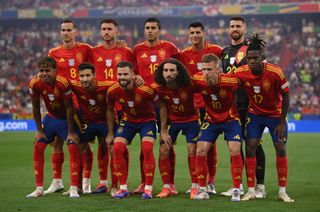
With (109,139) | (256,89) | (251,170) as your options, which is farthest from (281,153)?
(109,139)

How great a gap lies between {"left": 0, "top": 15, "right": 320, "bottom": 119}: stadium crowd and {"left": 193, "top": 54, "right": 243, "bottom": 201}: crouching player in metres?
26.8

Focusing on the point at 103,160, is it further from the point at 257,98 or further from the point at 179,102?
the point at 257,98

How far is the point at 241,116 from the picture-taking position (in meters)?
10.1

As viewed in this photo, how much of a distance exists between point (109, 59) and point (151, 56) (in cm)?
68

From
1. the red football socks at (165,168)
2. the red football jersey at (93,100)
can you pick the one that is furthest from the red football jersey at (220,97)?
the red football jersey at (93,100)

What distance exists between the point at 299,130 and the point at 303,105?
17.4ft

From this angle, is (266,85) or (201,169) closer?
(266,85)

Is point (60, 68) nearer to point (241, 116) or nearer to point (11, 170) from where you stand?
point (241, 116)

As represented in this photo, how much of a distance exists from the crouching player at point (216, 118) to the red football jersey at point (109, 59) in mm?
1614

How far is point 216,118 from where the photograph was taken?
31.5ft

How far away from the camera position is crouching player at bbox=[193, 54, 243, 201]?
30.5ft

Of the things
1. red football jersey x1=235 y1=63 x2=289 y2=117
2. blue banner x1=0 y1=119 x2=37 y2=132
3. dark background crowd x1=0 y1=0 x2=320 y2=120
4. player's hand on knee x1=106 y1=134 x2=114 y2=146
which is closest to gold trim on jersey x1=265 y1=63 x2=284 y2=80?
red football jersey x1=235 y1=63 x2=289 y2=117

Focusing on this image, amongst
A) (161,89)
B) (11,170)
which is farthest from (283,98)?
(11,170)

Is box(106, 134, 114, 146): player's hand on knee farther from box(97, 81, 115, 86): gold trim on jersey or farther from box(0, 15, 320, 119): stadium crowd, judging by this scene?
box(0, 15, 320, 119): stadium crowd
